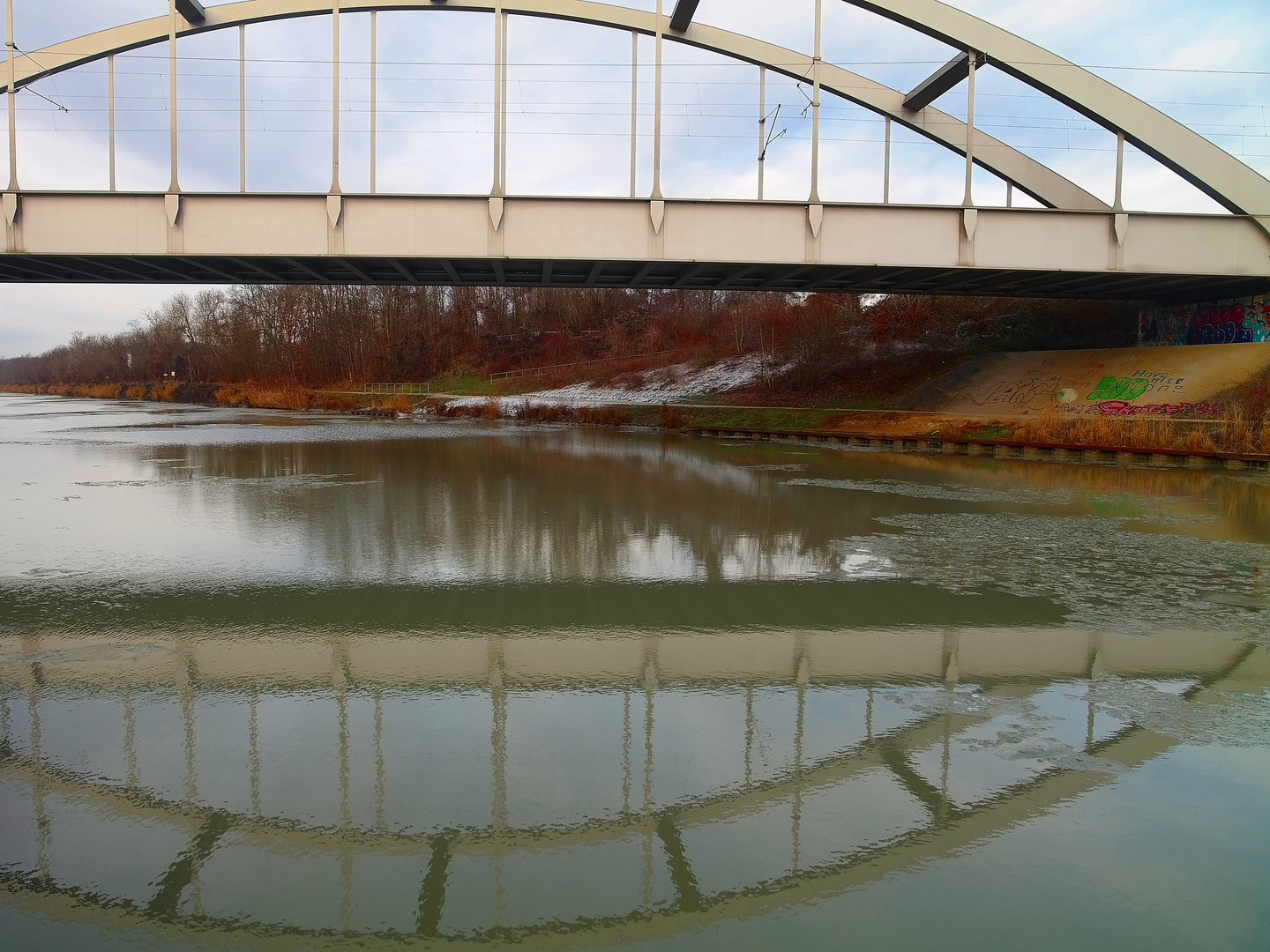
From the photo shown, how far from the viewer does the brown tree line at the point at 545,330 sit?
41375 mm

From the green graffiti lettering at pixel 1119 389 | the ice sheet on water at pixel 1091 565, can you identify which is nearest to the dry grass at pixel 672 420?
the green graffiti lettering at pixel 1119 389

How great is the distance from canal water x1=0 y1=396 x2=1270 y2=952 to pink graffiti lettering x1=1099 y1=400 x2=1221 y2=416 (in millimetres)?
17182

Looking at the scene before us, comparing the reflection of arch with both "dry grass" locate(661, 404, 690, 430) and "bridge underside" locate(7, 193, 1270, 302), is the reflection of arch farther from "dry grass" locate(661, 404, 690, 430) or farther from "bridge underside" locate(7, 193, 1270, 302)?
"dry grass" locate(661, 404, 690, 430)

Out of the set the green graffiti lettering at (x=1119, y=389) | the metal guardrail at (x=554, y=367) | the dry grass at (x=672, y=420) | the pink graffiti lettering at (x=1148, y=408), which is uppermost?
the metal guardrail at (x=554, y=367)

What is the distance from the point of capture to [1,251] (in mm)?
18906

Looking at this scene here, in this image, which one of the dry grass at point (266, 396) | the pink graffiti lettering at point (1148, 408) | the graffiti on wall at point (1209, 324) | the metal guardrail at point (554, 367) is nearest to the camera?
the pink graffiti lettering at point (1148, 408)

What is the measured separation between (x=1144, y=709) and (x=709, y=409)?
36.5m

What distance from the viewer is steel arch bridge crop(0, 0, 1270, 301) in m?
19.6

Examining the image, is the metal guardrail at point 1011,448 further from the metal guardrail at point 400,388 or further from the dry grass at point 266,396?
the dry grass at point 266,396

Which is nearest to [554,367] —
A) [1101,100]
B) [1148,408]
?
[1148,408]

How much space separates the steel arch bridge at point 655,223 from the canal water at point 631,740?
10063 millimetres

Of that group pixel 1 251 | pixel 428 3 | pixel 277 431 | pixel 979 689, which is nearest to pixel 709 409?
pixel 277 431

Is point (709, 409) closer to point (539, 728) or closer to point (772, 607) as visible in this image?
point (772, 607)

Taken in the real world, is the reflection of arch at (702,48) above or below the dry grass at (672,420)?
above
